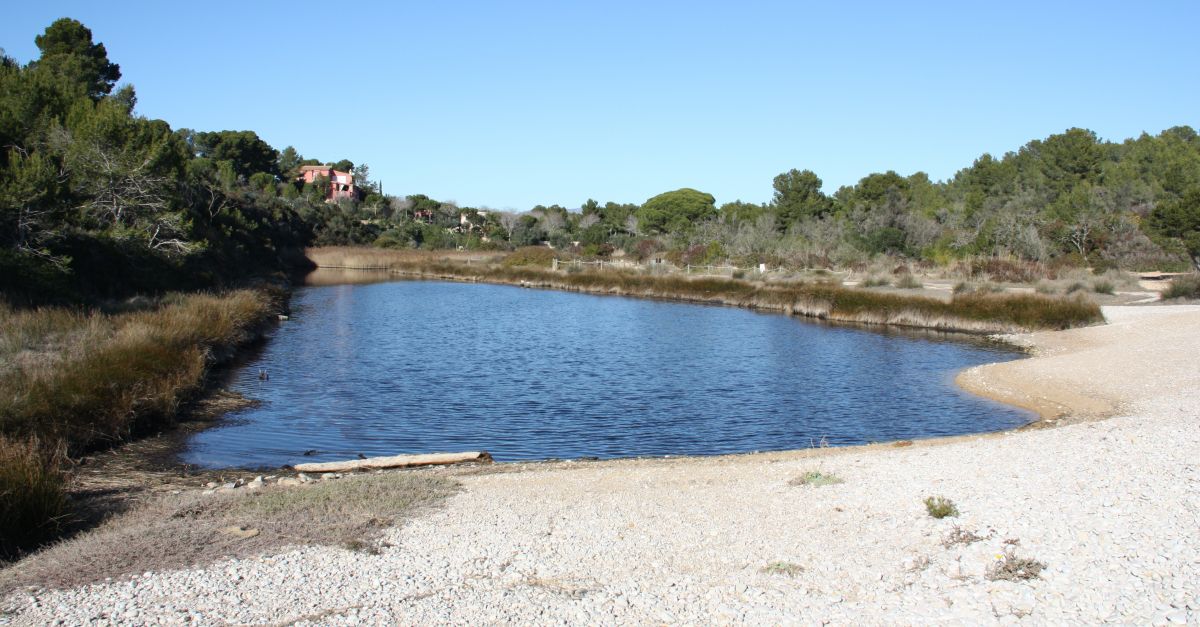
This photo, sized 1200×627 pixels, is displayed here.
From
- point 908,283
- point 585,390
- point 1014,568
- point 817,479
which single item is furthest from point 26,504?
point 908,283

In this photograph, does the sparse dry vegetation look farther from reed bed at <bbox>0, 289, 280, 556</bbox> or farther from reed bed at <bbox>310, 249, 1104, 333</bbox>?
reed bed at <bbox>310, 249, 1104, 333</bbox>

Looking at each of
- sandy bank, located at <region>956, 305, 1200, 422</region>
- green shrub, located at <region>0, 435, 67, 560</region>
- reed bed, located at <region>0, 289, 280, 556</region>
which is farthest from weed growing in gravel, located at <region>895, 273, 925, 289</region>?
green shrub, located at <region>0, 435, 67, 560</region>

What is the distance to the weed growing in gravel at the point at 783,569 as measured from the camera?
6934 mm

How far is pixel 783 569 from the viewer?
22.9ft

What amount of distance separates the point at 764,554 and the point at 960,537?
1.65 m

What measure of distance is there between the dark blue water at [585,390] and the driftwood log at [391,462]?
1.04 m

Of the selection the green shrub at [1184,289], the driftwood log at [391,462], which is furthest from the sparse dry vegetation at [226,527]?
the green shrub at [1184,289]

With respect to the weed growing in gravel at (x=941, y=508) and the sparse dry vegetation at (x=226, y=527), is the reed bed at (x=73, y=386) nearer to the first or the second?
the sparse dry vegetation at (x=226, y=527)

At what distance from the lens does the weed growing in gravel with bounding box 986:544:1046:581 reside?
21.2 feet

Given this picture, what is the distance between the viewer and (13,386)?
12.4 m

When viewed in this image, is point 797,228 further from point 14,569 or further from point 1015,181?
point 14,569

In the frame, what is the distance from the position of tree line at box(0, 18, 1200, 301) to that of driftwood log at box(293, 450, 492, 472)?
1167 cm

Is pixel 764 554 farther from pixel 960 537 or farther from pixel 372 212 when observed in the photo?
pixel 372 212

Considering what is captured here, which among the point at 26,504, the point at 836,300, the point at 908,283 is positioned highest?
the point at 908,283
